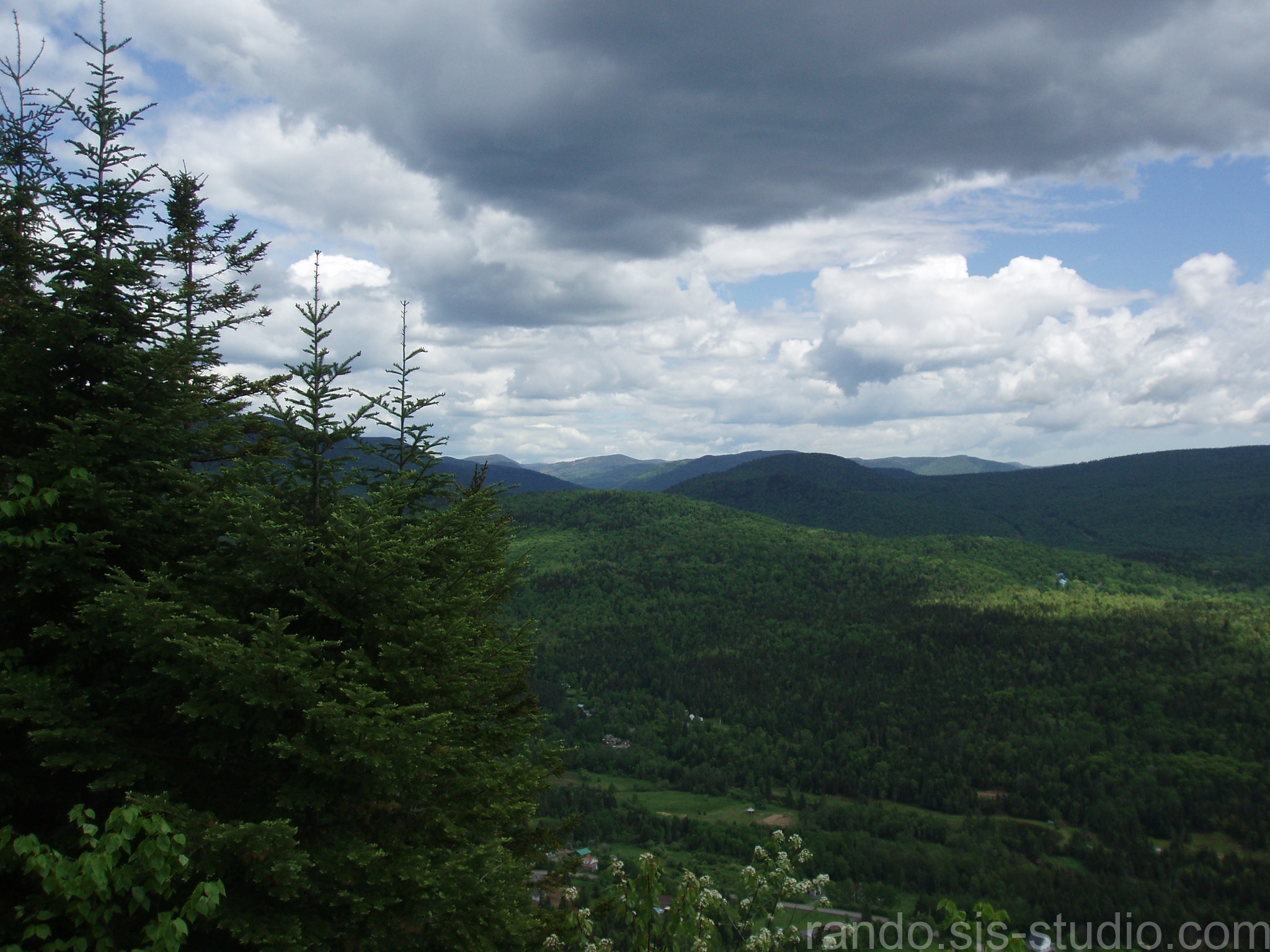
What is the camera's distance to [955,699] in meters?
137

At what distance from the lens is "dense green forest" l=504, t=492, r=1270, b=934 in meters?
99.8

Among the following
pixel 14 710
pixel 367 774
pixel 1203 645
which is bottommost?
pixel 1203 645

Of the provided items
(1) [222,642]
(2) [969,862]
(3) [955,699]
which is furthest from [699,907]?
(3) [955,699]

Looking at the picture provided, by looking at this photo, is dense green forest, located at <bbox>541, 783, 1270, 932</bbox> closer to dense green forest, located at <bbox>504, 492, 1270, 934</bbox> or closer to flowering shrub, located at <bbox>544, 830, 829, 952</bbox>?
dense green forest, located at <bbox>504, 492, 1270, 934</bbox>

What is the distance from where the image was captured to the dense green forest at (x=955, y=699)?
99812 millimetres

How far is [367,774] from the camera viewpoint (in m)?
9.74

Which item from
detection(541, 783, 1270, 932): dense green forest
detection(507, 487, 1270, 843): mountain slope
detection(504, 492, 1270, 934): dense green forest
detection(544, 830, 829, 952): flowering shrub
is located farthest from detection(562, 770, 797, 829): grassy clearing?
detection(544, 830, 829, 952): flowering shrub

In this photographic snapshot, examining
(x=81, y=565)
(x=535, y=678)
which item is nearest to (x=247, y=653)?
(x=81, y=565)

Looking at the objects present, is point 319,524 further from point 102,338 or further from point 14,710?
point 102,338

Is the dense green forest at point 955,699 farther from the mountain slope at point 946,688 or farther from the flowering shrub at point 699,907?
the flowering shrub at point 699,907

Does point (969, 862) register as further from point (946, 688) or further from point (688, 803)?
point (946, 688)

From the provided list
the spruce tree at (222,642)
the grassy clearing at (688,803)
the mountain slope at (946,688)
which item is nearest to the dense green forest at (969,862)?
the grassy clearing at (688,803)

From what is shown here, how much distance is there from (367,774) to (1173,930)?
10723 cm

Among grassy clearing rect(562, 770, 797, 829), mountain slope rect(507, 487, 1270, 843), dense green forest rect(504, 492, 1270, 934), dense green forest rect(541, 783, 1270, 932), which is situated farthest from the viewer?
mountain slope rect(507, 487, 1270, 843)
